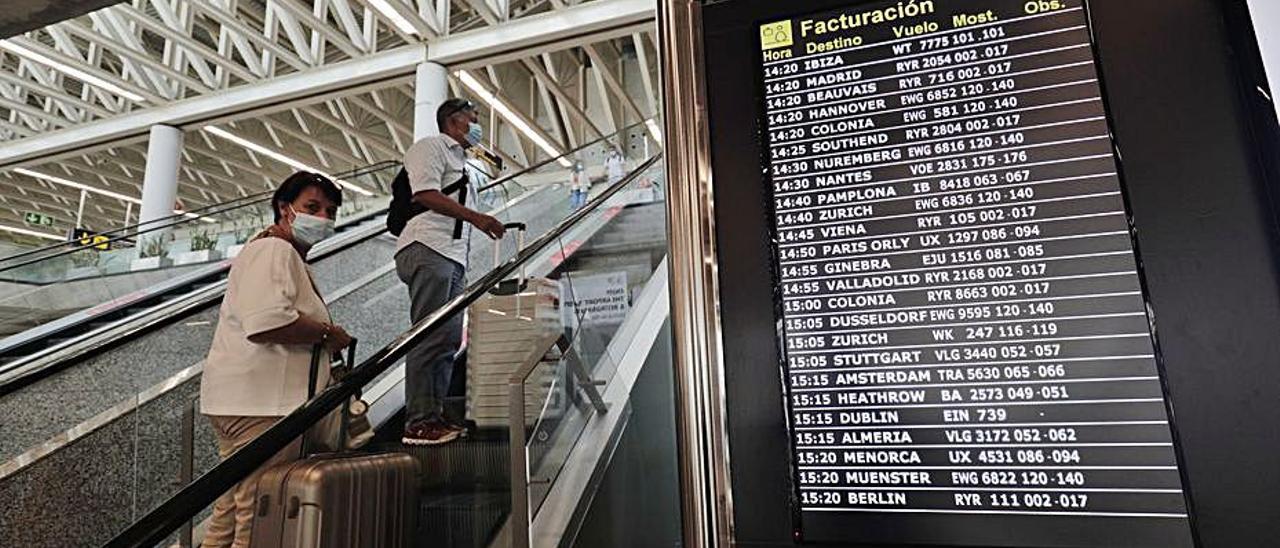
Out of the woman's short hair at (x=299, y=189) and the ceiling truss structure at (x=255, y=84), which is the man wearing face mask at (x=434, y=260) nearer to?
the woman's short hair at (x=299, y=189)

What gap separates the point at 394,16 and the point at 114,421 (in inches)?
333

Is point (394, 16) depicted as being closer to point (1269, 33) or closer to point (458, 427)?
point (458, 427)

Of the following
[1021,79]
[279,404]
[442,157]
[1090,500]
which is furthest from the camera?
[442,157]

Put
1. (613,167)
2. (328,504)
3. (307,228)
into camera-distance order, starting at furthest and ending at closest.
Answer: (613,167), (307,228), (328,504)

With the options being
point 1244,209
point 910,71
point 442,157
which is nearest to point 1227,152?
point 1244,209

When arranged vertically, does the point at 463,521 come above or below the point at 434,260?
below

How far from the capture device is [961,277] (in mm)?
1131

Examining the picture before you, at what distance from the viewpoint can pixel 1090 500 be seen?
1.00m

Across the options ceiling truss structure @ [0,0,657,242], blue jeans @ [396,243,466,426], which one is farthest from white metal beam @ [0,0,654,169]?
blue jeans @ [396,243,466,426]

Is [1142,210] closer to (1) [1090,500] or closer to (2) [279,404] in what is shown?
(1) [1090,500]

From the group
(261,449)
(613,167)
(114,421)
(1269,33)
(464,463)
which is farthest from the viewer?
(613,167)

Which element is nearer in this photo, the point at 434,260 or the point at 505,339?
the point at 434,260

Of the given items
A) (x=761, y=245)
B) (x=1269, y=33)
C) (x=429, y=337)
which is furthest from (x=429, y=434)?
(x=1269, y=33)

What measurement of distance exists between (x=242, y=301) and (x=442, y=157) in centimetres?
124
